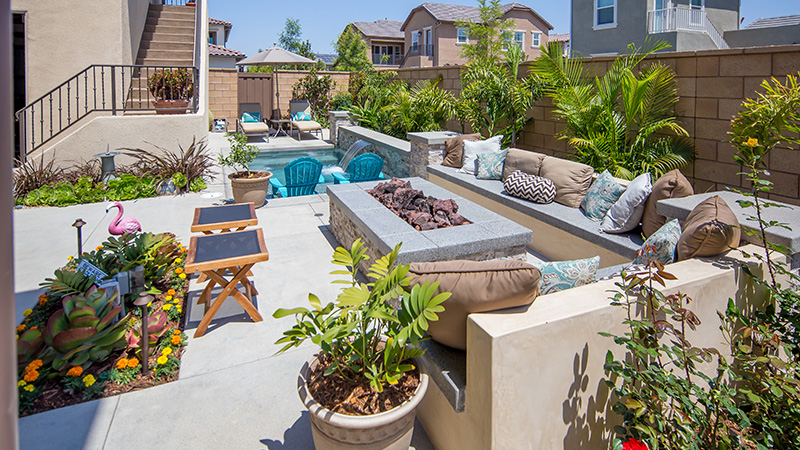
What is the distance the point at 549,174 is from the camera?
5.74 metres

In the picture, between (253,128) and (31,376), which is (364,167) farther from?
(253,128)

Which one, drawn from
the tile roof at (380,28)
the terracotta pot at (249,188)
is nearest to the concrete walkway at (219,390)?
the terracotta pot at (249,188)

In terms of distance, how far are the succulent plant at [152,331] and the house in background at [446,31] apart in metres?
32.8

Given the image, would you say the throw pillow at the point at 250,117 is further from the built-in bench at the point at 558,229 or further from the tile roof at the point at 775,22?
the tile roof at the point at 775,22

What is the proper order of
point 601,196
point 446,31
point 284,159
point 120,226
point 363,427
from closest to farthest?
point 363,427
point 120,226
point 601,196
point 284,159
point 446,31

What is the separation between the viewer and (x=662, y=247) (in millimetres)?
3262

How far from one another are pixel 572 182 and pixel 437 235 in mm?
2057

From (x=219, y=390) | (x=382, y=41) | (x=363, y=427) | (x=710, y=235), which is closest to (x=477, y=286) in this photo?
(x=363, y=427)

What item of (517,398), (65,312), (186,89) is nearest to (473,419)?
(517,398)

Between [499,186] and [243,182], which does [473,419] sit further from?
[243,182]

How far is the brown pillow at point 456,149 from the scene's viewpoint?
7449 millimetres

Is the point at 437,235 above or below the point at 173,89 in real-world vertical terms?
below

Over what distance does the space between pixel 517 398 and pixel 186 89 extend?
10.2m

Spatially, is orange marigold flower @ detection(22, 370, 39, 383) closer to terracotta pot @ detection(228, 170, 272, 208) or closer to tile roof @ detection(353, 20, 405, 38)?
terracotta pot @ detection(228, 170, 272, 208)
